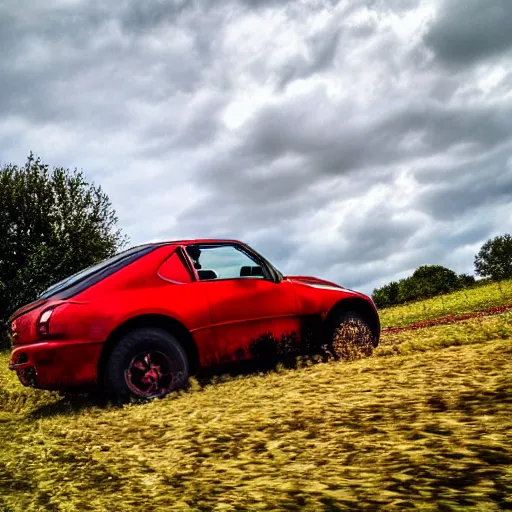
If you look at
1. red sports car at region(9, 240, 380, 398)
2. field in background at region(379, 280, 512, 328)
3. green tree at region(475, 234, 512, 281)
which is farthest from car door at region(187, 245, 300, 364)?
green tree at region(475, 234, 512, 281)

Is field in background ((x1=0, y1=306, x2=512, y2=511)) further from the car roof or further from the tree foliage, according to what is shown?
the tree foliage

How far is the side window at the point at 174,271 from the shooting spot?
7.11 meters

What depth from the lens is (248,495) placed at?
9.28ft

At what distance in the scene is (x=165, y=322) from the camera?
6.82 meters

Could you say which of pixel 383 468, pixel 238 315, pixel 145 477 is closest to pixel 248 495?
pixel 383 468

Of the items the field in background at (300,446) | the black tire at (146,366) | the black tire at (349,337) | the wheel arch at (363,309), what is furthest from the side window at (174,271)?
→ the wheel arch at (363,309)

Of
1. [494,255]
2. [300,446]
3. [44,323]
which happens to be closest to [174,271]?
[44,323]

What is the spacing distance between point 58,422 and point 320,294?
3.50 meters

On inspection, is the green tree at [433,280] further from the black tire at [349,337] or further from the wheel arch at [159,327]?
the wheel arch at [159,327]

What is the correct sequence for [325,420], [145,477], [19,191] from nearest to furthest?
[145,477] → [325,420] → [19,191]

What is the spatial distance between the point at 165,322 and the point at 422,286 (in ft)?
123

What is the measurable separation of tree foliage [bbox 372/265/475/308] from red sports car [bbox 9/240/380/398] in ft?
113

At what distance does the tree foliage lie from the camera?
41.4 meters

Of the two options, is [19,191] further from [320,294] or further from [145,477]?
[145,477]
